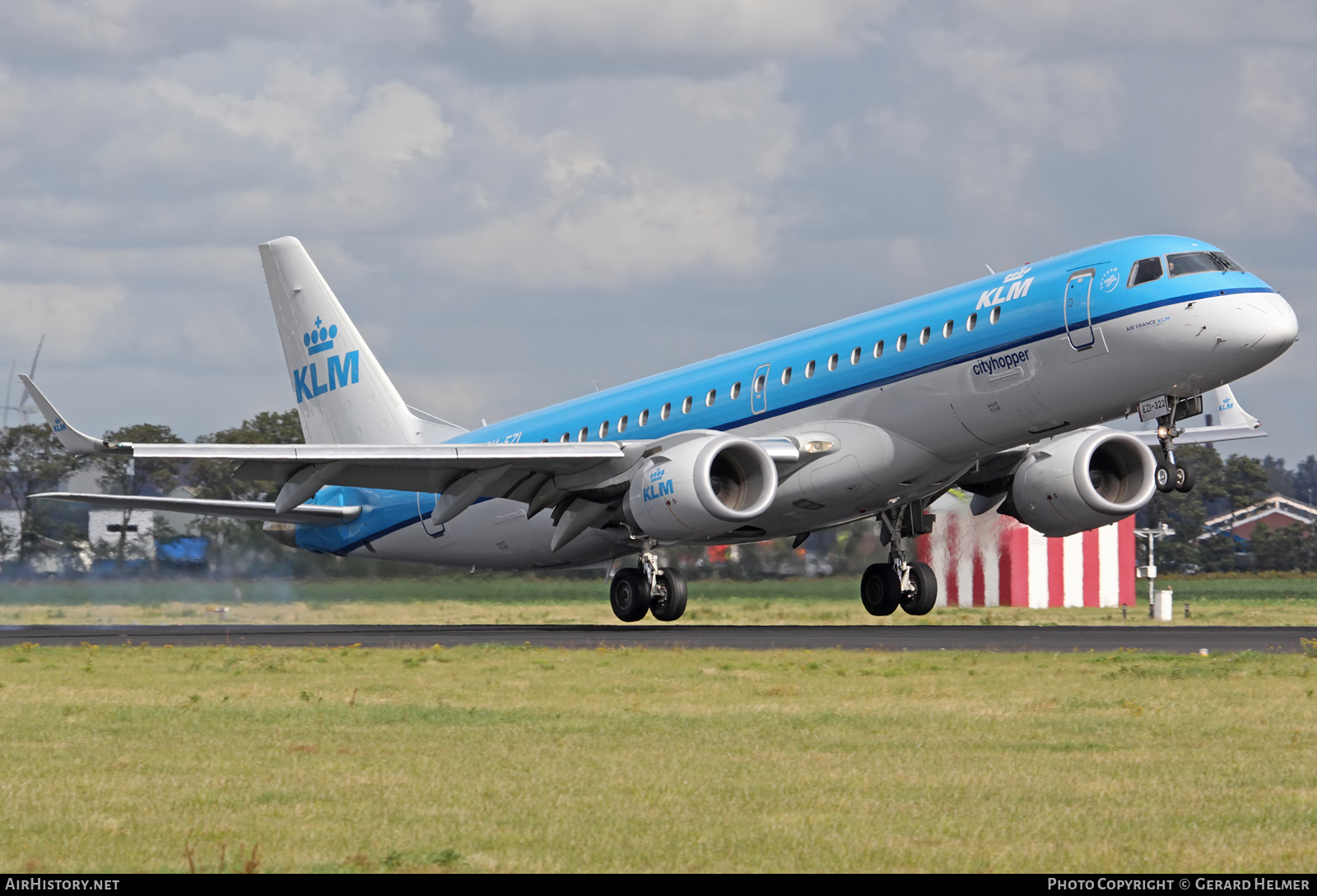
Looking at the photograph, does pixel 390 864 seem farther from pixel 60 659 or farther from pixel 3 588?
pixel 3 588

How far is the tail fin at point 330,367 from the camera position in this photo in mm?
35594

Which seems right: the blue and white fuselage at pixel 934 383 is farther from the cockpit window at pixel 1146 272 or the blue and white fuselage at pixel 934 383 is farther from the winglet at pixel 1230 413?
the winglet at pixel 1230 413

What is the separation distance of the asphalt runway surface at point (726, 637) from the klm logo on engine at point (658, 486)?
7.23 feet

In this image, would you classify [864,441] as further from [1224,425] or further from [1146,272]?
[1224,425]

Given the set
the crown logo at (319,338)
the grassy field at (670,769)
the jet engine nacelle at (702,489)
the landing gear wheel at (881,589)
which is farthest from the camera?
the crown logo at (319,338)

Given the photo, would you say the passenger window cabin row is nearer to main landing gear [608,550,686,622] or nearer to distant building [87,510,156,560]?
main landing gear [608,550,686,622]

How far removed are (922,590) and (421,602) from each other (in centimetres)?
1011

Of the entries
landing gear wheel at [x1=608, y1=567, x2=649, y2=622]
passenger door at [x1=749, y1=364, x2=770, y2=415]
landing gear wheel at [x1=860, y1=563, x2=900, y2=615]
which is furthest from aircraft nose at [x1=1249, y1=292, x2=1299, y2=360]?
landing gear wheel at [x1=608, y1=567, x2=649, y2=622]

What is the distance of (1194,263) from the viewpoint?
23.3 meters

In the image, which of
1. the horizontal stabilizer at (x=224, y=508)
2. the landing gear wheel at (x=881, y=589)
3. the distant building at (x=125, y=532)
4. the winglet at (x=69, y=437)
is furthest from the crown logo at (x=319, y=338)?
the landing gear wheel at (x=881, y=589)

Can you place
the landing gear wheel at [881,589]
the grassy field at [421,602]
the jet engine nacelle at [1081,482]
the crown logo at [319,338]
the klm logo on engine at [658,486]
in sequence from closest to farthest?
the klm logo on engine at [658,486]
the jet engine nacelle at [1081,482]
the landing gear wheel at [881,589]
the grassy field at [421,602]
the crown logo at [319,338]

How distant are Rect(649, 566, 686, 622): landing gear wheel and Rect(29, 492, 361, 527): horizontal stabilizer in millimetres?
7094

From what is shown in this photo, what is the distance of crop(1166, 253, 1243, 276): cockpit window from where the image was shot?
23.3m

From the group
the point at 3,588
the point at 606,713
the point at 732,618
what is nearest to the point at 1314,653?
the point at 606,713
